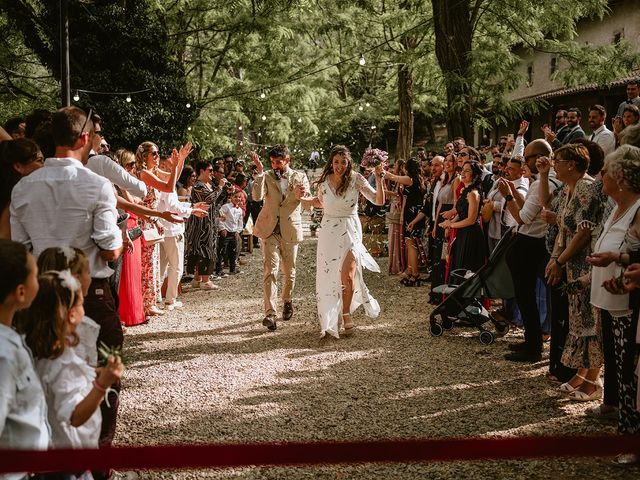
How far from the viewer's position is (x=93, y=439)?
9.85 feet

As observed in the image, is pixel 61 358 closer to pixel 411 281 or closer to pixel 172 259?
pixel 172 259

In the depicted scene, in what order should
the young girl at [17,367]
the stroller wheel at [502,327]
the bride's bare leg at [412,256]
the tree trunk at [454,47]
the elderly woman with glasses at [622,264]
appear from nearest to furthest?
the young girl at [17,367], the elderly woman with glasses at [622,264], the stroller wheel at [502,327], the bride's bare leg at [412,256], the tree trunk at [454,47]

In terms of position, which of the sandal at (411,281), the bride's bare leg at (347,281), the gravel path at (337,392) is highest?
the bride's bare leg at (347,281)

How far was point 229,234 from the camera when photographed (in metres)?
13.1

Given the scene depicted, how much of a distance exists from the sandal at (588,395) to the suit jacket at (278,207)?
4076 millimetres

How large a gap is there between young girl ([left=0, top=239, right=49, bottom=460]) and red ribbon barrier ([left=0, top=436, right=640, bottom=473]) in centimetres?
68

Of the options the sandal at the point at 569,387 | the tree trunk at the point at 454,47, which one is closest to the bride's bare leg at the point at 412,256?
the tree trunk at the point at 454,47

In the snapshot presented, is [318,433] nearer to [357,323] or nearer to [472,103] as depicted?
[357,323]

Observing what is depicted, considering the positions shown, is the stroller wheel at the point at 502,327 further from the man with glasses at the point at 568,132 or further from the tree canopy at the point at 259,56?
the tree canopy at the point at 259,56

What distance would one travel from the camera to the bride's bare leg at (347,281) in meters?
8.08

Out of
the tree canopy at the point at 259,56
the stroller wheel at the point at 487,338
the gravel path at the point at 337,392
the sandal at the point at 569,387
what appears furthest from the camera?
the tree canopy at the point at 259,56

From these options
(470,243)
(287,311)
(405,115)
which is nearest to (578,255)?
(470,243)

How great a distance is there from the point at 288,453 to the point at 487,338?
20.1ft

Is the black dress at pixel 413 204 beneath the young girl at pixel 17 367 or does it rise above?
above
